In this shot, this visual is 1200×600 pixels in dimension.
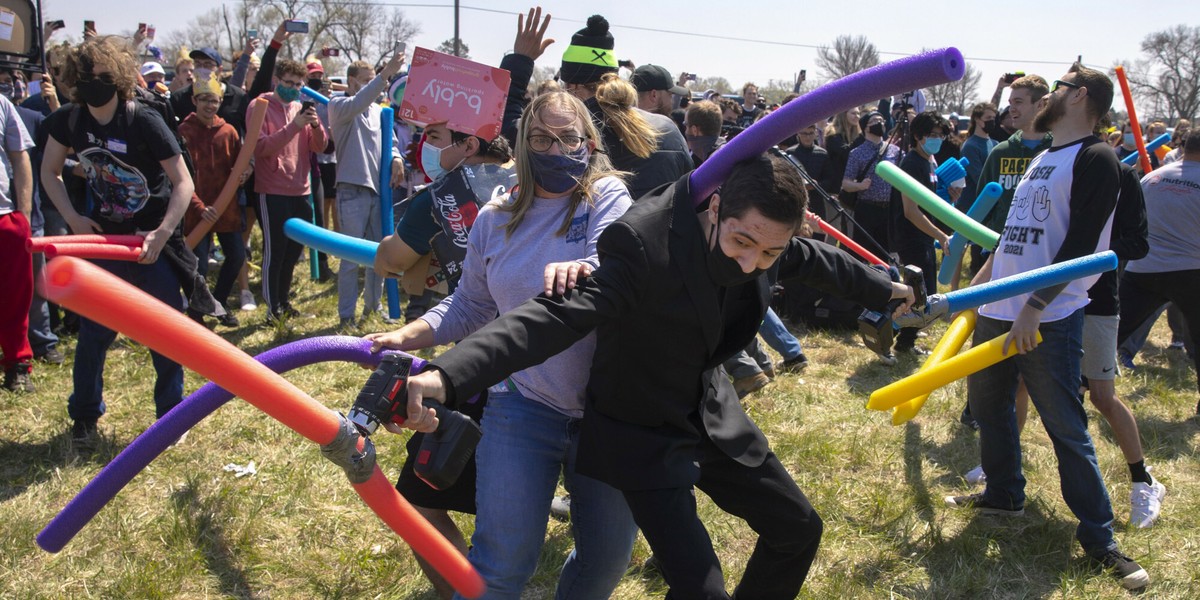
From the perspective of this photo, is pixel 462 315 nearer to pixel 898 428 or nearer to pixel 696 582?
pixel 696 582

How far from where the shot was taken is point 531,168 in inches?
116

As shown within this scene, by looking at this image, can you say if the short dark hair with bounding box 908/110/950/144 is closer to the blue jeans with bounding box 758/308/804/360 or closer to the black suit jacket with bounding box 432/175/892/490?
the blue jeans with bounding box 758/308/804/360

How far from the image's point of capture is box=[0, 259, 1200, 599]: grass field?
153 inches

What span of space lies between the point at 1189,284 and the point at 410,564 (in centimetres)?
540

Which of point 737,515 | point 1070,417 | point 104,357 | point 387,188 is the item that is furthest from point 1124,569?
point 387,188

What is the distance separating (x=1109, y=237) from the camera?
3.94m

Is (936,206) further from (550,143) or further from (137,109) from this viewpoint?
(137,109)

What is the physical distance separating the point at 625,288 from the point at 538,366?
1.67ft

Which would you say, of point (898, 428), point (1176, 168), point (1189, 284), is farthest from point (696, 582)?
point (1176, 168)

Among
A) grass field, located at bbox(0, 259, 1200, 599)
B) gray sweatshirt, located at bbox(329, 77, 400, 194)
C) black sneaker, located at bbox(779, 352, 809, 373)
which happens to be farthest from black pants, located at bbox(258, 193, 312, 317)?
black sneaker, located at bbox(779, 352, 809, 373)

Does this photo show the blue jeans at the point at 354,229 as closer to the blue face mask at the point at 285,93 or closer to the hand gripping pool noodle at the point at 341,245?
the blue face mask at the point at 285,93

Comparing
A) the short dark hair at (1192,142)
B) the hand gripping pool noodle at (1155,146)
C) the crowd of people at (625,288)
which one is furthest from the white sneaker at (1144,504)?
the hand gripping pool noodle at (1155,146)

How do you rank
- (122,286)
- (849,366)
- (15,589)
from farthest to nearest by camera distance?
(849,366) → (15,589) → (122,286)

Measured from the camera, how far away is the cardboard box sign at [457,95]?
425 cm
